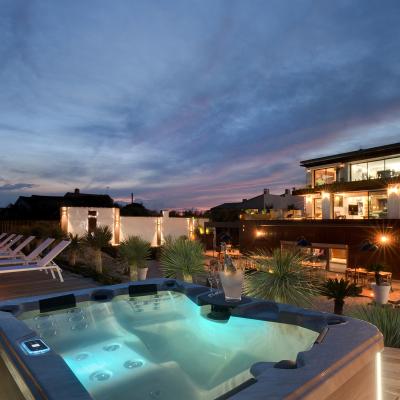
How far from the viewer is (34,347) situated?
8.97ft

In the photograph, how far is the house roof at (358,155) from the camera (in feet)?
61.6

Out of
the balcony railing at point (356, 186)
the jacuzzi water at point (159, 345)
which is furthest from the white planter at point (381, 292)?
the balcony railing at point (356, 186)

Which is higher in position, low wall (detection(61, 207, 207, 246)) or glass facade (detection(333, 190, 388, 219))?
glass facade (detection(333, 190, 388, 219))

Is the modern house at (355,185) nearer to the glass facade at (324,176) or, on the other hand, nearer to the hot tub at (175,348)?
the glass facade at (324,176)

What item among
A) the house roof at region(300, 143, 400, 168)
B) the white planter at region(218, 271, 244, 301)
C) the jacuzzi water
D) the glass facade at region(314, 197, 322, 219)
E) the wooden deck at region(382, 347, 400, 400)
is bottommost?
the jacuzzi water

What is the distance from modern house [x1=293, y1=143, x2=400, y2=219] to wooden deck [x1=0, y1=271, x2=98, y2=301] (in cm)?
1481

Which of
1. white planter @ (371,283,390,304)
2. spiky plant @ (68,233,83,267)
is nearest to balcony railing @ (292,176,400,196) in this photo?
white planter @ (371,283,390,304)

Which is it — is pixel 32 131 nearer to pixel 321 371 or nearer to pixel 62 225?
pixel 62 225

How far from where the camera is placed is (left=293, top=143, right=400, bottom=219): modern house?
1770 centimetres

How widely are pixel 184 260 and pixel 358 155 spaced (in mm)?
16610

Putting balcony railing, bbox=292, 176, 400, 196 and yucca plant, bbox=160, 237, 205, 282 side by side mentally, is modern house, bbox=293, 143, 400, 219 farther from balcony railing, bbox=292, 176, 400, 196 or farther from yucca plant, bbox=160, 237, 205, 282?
yucca plant, bbox=160, 237, 205, 282

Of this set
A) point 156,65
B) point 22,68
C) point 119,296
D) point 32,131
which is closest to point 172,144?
point 32,131

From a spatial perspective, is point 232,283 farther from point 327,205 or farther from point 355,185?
point 327,205

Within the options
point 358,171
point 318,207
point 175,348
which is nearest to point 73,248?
point 175,348
